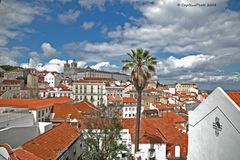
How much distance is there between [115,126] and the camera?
20062 millimetres

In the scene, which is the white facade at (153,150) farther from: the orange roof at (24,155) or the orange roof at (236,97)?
the orange roof at (236,97)

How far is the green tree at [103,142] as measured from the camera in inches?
738

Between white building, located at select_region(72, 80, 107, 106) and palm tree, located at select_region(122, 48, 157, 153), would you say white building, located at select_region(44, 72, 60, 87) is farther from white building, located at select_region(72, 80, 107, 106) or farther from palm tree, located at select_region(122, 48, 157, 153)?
palm tree, located at select_region(122, 48, 157, 153)

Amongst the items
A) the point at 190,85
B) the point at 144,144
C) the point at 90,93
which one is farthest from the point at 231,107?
the point at 190,85

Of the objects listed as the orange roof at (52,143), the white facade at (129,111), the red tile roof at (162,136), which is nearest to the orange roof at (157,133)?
the red tile roof at (162,136)

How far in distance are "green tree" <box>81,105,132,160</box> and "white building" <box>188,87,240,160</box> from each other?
6.16 meters

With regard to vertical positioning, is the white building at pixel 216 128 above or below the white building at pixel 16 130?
above

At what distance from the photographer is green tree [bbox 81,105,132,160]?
18750 millimetres

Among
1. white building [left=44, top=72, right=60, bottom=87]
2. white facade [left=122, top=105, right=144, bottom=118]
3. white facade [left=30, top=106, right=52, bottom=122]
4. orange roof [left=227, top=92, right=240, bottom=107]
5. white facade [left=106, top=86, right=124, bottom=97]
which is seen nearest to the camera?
orange roof [left=227, top=92, right=240, bottom=107]

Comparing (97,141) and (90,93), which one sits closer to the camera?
(97,141)

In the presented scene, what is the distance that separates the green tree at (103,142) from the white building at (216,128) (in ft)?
20.2

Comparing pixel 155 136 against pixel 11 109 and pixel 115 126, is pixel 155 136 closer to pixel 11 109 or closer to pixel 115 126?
pixel 115 126

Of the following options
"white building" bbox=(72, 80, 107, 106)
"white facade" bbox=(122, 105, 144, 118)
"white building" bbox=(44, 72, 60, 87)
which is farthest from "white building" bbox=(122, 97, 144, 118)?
"white building" bbox=(44, 72, 60, 87)

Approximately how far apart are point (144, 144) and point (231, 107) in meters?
11.7
